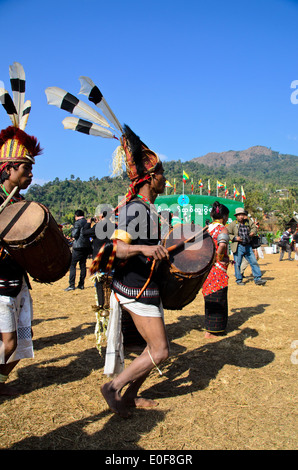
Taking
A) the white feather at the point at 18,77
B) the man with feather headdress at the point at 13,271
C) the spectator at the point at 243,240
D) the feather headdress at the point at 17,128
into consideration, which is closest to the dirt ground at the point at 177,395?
the man with feather headdress at the point at 13,271

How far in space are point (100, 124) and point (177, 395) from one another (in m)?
2.60

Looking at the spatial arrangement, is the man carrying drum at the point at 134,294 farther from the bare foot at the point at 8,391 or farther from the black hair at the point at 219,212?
the black hair at the point at 219,212

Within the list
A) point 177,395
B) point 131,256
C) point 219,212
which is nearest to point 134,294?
point 131,256

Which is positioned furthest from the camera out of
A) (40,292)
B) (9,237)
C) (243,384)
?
(40,292)

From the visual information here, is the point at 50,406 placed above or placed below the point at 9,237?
below

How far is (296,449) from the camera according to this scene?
7.82ft

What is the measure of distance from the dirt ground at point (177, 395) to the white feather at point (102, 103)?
2492mm

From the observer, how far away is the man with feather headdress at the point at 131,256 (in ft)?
8.93

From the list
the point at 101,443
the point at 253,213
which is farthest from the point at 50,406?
the point at 253,213

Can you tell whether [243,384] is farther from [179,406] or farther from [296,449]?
[296,449]

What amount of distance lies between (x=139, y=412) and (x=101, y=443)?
54 cm

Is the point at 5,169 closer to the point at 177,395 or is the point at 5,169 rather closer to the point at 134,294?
the point at 134,294

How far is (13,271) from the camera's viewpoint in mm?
3043

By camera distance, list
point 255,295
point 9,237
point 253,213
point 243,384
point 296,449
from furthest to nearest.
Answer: point 253,213 < point 255,295 < point 243,384 < point 9,237 < point 296,449
